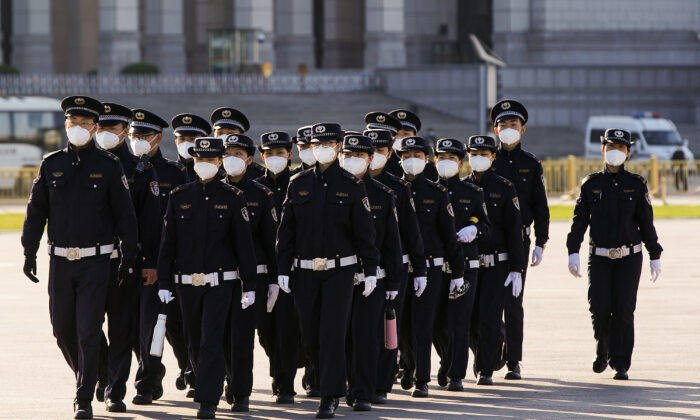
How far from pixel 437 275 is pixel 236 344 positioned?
6.22 ft

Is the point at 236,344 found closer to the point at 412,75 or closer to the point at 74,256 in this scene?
the point at 74,256

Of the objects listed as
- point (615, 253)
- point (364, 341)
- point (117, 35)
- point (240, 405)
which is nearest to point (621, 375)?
point (615, 253)

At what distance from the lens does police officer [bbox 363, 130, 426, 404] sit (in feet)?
36.0

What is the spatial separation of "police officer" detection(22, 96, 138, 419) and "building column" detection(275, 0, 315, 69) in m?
50.6

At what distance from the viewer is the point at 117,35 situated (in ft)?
189

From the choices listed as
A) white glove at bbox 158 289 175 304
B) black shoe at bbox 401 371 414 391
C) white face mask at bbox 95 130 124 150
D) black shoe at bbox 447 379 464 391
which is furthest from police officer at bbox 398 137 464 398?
white face mask at bbox 95 130 124 150

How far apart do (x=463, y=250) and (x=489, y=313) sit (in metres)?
0.57

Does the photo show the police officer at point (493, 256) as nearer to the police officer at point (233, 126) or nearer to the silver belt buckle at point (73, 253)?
the police officer at point (233, 126)

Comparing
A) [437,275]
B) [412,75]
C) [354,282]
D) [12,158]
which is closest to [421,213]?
[437,275]

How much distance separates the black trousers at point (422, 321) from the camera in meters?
11.3

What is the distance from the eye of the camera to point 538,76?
5416 cm

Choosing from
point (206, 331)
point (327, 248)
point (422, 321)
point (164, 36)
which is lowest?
point (422, 321)

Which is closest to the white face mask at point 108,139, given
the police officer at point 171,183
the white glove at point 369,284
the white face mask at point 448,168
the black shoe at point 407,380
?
the police officer at point 171,183

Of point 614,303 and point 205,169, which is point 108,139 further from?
point 614,303
